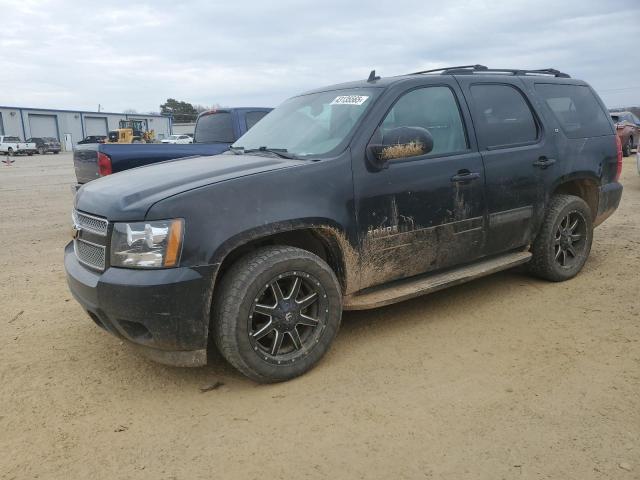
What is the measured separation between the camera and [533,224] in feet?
15.0

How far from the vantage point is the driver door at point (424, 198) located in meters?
3.57

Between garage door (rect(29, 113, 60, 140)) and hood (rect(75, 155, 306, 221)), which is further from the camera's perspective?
garage door (rect(29, 113, 60, 140))

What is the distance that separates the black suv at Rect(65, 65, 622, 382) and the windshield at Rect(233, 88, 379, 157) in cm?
2

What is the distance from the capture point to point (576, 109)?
16.4 feet

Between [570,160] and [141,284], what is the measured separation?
389 cm

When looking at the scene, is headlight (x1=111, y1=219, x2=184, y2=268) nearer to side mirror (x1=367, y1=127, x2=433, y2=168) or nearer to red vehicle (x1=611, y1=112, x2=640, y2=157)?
side mirror (x1=367, y1=127, x2=433, y2=168)

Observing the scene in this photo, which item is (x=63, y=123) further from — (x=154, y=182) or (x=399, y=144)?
(x=399, y=144)

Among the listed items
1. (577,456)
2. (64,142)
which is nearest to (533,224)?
(577,456)

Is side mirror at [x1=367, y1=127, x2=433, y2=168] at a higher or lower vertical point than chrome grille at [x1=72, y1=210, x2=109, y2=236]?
higher

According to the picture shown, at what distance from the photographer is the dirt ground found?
2475 millimetres

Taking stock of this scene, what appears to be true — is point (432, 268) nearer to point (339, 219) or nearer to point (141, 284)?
point (339, 219)

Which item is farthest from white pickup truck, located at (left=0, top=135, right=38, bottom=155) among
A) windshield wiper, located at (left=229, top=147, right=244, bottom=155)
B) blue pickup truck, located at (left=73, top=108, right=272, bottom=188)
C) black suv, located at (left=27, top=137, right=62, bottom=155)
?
windshield wiper, located at (left=229, top=147, right=244, bottom=155)

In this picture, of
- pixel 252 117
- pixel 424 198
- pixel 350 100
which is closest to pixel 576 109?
pixel 424 198

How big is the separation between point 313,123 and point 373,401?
2.13 m
